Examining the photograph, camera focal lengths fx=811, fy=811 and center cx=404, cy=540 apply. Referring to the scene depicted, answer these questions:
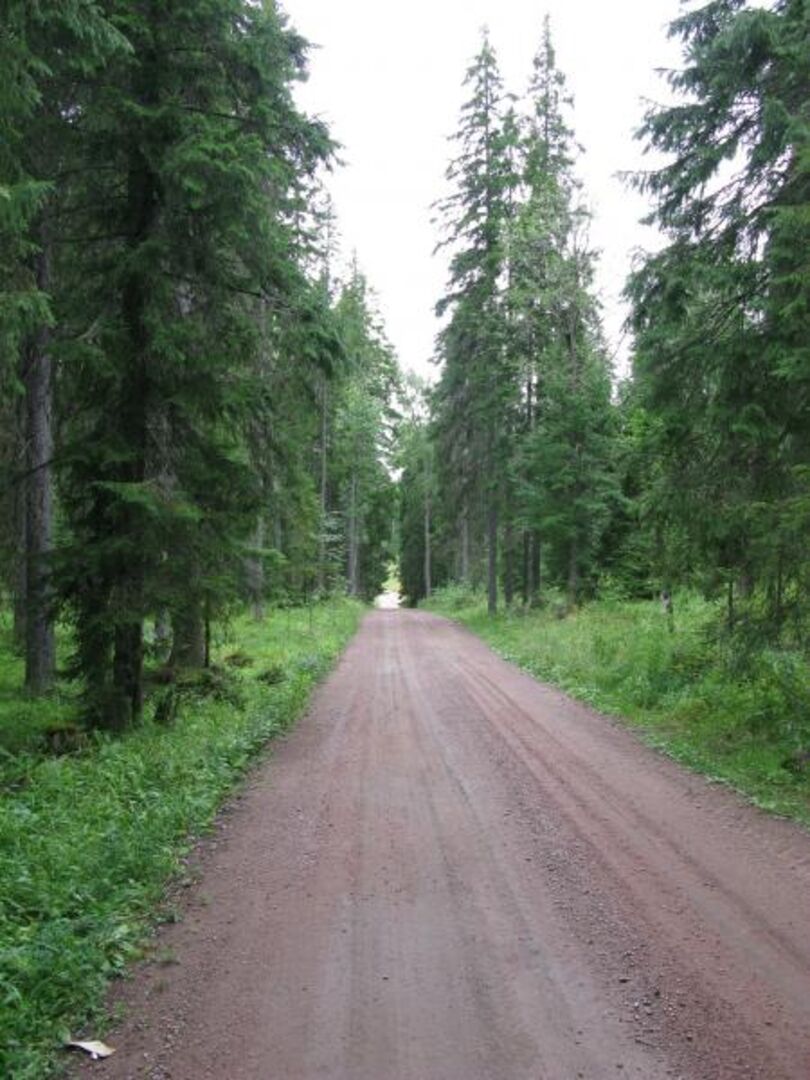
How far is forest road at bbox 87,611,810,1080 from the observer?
352 centimetres

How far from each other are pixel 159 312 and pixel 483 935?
7063mm

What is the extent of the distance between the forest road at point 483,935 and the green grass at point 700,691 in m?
0.61

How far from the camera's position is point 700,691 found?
1092 centimetres

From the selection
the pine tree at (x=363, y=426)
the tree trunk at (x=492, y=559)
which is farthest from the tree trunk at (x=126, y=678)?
the pine tree at (x=363, y=426)

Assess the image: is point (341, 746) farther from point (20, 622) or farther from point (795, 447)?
point (20, 622)

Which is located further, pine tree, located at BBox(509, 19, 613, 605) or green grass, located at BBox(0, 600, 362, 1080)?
pine tree, located at BBox(509, 19, 613, 605)

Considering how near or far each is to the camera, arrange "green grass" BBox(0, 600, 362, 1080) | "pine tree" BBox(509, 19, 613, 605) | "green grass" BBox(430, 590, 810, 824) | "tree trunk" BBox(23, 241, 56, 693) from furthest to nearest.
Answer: "pine tree" BBox(509, 19, 613, 605), "tree trunk" BBox(23, 241, 56, 693), "green grass" BBox(430, 590, 810, 824), "green grass" BBox(0, 600, 362, 1080)

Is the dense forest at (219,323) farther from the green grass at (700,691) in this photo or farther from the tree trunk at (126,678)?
the green grass at (700,691)

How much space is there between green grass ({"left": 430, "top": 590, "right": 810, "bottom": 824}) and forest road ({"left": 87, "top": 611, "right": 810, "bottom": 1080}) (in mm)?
612

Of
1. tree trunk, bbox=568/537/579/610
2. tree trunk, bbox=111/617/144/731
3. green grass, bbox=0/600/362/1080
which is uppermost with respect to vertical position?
tree trunk, bbox=568/537/579/610

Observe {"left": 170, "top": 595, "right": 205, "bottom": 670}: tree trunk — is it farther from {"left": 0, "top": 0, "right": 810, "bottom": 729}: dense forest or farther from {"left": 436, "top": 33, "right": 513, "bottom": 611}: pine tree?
{"left": 436, "top": 33, "right": 513, "bottom": 611}: pine tree

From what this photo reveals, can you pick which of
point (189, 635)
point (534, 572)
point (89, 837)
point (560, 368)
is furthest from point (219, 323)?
point (534, 572)

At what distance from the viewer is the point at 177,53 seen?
891 centimetres

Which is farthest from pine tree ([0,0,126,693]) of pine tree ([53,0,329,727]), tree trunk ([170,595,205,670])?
tree trunk ([170,595,205,670])
